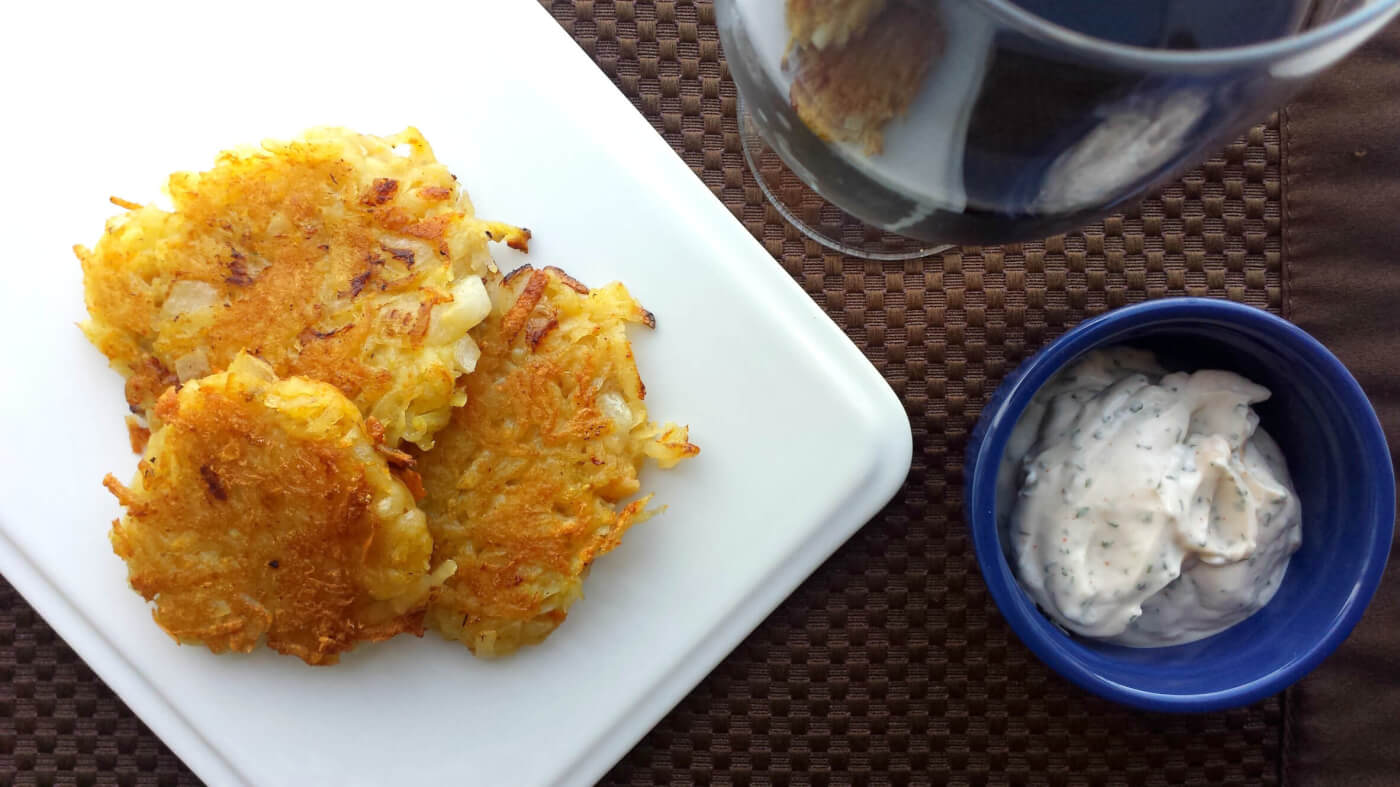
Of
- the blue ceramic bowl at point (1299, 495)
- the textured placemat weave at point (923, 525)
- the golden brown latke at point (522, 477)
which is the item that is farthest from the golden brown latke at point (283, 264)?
the blue ceramic bowl at point (1299, 495)

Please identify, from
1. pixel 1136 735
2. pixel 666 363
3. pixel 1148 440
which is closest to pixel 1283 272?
pixel 1148 440

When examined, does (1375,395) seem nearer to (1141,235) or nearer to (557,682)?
(1141,235)

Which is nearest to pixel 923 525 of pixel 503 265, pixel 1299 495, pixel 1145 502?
pixel 1145 502

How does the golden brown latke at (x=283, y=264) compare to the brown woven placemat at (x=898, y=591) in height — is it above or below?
above

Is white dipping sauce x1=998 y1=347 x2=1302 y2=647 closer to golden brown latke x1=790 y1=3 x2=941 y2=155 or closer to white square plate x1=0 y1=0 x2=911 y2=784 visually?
white square plate x1=0 y1=0 x2=911 y2=784

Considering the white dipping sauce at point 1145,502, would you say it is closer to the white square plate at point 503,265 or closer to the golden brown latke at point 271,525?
the white square plate at point 503,265

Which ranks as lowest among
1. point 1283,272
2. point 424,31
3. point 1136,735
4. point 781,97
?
point 1136,735

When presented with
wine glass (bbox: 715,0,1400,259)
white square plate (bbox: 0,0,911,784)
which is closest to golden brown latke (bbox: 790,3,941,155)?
wine glass (bbox: 715,0,1400,259)
